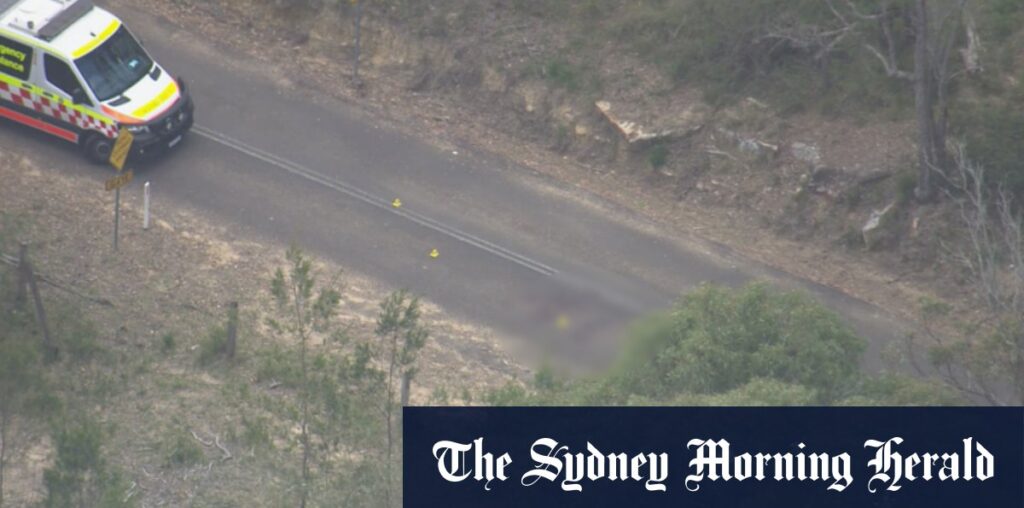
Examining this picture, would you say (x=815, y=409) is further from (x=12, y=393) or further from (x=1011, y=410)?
(x=12, y=393)

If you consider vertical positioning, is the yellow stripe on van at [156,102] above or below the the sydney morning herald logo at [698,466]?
above

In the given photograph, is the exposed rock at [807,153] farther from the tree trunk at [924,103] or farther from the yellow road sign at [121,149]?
the yellow road sign at [121,149]

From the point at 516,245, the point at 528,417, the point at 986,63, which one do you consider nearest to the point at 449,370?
the point at 516,245

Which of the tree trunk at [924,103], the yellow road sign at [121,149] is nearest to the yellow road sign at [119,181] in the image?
the yellow road sign at [121,149]

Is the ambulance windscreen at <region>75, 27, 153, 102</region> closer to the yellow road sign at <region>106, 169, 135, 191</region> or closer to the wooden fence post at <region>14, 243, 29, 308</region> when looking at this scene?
the yellow road sign at <region>106, 169, 135, 191</region>

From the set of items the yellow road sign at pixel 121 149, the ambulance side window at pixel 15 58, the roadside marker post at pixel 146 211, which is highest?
the ambulance side window at pixel 15 58

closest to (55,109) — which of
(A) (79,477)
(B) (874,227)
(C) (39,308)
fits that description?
(C) (39,308)

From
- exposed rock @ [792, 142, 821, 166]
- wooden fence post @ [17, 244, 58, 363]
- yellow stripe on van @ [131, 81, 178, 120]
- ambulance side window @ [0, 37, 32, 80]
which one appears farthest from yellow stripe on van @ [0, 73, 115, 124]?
exposed rock @ [792, 142, 821, 166]
